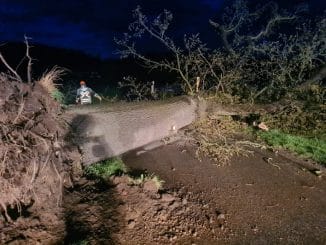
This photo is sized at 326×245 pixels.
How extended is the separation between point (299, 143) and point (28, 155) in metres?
6.42

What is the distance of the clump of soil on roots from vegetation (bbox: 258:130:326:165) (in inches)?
211

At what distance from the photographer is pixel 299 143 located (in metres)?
8.00

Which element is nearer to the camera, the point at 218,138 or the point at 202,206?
the point at 202,206

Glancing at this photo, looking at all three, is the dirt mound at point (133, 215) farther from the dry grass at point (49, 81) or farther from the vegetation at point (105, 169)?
the dry grass at point (49, 81)

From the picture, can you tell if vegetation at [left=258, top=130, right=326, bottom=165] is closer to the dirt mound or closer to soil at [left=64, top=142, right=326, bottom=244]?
soil at [left=64, top=142, right=326, bottom=244]

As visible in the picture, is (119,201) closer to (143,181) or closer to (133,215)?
(133,215)

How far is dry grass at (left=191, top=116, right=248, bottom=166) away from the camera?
731 cm

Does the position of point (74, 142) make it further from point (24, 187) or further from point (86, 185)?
point (24, 187)

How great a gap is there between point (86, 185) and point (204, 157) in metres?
2.90

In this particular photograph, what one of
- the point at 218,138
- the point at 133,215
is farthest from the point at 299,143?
the point at 133,215

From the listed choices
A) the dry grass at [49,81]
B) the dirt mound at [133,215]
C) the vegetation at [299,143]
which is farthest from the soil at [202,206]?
the dry grass at [49,81]

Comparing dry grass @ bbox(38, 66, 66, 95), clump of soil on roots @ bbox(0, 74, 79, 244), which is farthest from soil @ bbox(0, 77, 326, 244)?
dry grass @ bbox(38, 66, 66, 95)

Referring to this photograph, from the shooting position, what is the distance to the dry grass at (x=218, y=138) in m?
7.31

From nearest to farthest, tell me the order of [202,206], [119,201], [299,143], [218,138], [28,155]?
[28,155] < [119,201] < [202,206] < [299,143] < [218,138]
